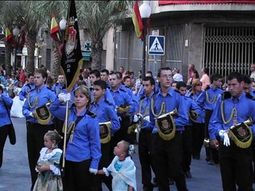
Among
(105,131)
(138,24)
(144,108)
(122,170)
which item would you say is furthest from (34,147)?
(138,24)

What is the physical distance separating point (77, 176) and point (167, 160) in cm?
211

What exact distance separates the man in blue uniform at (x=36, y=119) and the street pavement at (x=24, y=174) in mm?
748

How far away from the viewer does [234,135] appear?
7.71 m

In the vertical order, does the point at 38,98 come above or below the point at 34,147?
above

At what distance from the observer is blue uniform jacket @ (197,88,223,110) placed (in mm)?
14148

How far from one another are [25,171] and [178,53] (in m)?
16.1

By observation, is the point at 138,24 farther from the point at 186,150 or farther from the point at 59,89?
the point at 186,150

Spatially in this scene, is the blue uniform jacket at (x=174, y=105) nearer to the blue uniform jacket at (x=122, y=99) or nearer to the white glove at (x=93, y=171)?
the white glove at (x=93, y=171)

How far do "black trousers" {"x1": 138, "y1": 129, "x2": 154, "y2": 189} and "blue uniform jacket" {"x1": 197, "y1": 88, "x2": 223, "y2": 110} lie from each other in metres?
4.22

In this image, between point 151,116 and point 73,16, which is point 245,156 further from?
point 73,16

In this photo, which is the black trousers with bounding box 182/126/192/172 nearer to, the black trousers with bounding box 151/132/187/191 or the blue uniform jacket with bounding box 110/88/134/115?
the blue uniform jacket with bounding box 110/88/134/115

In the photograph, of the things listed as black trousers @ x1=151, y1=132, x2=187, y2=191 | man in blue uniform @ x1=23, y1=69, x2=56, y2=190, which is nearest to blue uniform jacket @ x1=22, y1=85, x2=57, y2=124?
man in blue uniform @ x1=23, y1=69, x2=56, y2=190

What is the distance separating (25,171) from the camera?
11.8m

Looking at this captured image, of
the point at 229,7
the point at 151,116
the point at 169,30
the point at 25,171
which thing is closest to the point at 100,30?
the point at 169,30
